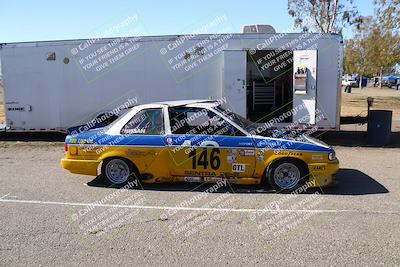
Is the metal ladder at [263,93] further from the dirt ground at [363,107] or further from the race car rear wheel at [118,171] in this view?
the race car rear wheel at [118,171]

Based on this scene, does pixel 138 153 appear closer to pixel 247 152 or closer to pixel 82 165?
pixel 82 165

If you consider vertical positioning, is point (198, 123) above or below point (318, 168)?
above

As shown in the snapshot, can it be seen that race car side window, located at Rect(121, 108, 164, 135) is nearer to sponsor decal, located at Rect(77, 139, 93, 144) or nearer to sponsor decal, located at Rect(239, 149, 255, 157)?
sponsor decal, located at Rect(77, 139, 93, 144)

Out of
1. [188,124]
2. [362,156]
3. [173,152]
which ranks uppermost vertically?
[188,124]

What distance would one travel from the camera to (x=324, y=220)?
5.46m

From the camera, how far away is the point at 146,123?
23.4 feet

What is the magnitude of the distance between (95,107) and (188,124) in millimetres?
5796

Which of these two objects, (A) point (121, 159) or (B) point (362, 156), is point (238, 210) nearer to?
(A) point (121, 159)

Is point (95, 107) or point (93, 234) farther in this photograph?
point (95, 107)

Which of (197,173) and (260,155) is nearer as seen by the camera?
(260,155)

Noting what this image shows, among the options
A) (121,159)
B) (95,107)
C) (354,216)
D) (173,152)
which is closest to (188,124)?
(173,152)

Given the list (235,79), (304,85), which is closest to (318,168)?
(304,85)

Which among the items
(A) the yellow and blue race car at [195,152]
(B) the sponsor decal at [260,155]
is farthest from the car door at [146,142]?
(B) the sponsor decal at [260,155]

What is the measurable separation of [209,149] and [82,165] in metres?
2.26
